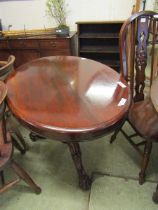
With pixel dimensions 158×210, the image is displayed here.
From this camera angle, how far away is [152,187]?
1.42 metres

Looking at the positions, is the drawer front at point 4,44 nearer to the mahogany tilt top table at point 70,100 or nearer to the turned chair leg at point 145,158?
the mahogany tilt top table at point 70,100

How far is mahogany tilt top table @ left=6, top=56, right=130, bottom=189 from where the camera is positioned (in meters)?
0.87

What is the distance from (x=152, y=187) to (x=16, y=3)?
298 cm

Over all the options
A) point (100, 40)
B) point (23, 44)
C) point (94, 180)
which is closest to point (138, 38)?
point (94, 180)

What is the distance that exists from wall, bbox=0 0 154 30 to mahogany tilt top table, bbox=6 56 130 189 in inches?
66.0

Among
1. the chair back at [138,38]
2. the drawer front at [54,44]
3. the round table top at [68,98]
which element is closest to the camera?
the round table top at [68,98]

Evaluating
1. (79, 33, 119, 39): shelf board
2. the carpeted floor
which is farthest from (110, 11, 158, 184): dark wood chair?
(79, 33, 119, 39): shelf board

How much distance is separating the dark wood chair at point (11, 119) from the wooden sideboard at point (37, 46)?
121 centimetres

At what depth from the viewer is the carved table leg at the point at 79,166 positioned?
1.21 m

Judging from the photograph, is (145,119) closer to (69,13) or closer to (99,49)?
(99,49)

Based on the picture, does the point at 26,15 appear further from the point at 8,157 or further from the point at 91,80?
the point at 8,157

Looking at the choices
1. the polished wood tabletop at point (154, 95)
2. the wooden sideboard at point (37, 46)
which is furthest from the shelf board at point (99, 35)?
the polished wood tabletop at point (154, 95)

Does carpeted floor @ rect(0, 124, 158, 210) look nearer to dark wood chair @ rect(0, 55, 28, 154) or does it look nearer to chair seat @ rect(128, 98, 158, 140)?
dark wood chair @ rect(0, 55, 28, 154)

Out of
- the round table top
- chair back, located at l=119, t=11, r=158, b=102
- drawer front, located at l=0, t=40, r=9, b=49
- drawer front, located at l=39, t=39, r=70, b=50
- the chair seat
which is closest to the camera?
the round table top
